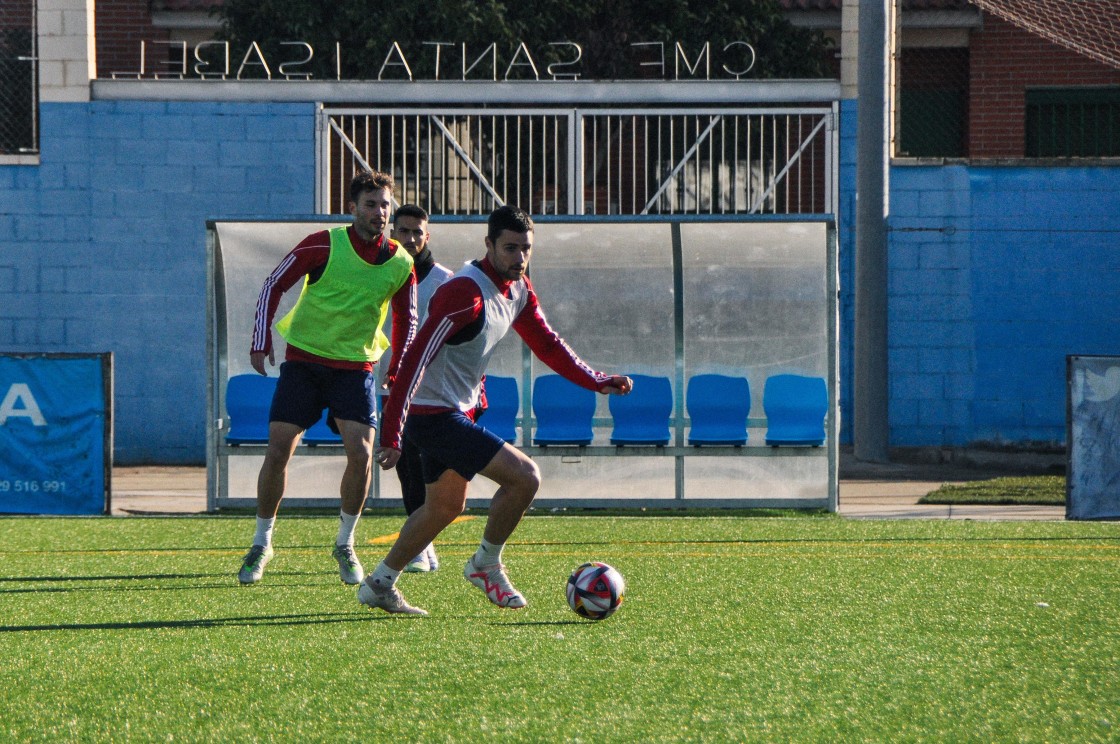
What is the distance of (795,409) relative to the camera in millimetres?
11406

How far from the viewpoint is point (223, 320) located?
11.5m

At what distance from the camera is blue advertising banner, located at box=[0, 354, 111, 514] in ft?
36.0

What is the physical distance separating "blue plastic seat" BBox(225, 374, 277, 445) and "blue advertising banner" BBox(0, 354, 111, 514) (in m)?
0.94

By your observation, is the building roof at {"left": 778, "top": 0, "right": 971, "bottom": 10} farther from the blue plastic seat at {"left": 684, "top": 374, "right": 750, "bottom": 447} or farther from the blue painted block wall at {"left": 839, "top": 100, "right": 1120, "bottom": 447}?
the blue plastic seat at {"left": 684, "top": 374, "right": 750, "bottom": 447}

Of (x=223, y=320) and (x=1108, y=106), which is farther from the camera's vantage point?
(x=1108, y=106)

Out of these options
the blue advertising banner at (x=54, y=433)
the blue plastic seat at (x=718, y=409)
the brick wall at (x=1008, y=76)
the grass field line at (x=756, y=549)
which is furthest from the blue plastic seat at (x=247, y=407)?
the brick wall at (x=1008, y=76)

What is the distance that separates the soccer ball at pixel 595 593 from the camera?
584cm

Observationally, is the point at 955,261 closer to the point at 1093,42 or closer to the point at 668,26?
the point at 1093,42

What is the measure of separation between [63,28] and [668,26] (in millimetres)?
7451

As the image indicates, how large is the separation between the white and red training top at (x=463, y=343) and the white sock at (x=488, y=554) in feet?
2.05

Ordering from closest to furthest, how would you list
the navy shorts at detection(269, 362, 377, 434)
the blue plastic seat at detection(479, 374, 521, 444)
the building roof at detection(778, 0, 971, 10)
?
1. the navy shorts at detection(269, 362, 377, 434)
2. the blue plastic seat at detection(479, 374, 521, 444)
3. the building roof at detection(778, 0, 971, 10)

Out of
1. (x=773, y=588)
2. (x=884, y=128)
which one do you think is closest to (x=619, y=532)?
(x=773, y=588)

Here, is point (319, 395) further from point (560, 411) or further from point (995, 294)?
point (995, 294)

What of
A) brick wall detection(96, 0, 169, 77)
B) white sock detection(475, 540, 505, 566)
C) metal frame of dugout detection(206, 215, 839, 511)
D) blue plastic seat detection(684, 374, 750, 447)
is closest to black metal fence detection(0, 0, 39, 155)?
brick wall detection(96, 0, 169, 77)
